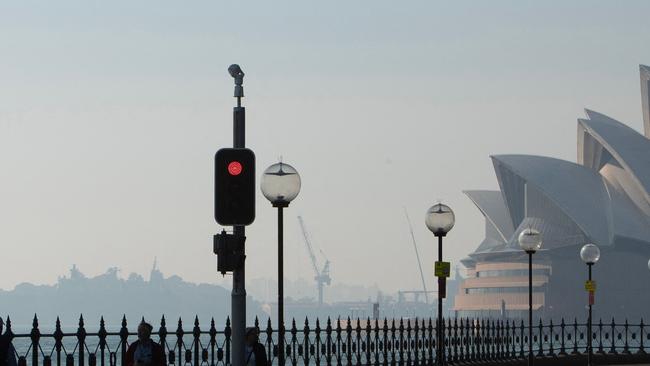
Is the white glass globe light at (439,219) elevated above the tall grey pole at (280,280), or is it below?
above

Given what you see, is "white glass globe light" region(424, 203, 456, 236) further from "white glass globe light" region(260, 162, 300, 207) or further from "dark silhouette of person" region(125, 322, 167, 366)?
"dark silhouette of person" region(125, 322, 167, 366)

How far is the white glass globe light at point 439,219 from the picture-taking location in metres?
28.0

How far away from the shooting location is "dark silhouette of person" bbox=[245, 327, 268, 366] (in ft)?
61.0

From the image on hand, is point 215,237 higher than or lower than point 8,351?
higher

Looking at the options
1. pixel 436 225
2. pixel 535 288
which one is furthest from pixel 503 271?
pixel 436 225

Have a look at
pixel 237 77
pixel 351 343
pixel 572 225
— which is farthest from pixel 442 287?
A: pixel 572 225

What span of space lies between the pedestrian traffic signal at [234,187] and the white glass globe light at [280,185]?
132 inches

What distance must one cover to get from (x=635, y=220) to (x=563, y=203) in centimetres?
1054

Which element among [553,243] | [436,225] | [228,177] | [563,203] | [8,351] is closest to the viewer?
[228,177]

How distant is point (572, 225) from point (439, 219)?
4863 inches

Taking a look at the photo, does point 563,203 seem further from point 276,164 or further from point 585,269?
point 276,164

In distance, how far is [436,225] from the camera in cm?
2805

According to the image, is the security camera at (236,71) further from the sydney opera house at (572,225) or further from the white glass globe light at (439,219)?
the sydney opera house at (572,225)

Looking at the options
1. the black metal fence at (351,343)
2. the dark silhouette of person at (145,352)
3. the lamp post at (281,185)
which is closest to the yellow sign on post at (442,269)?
the black metal fence at (351,343)
